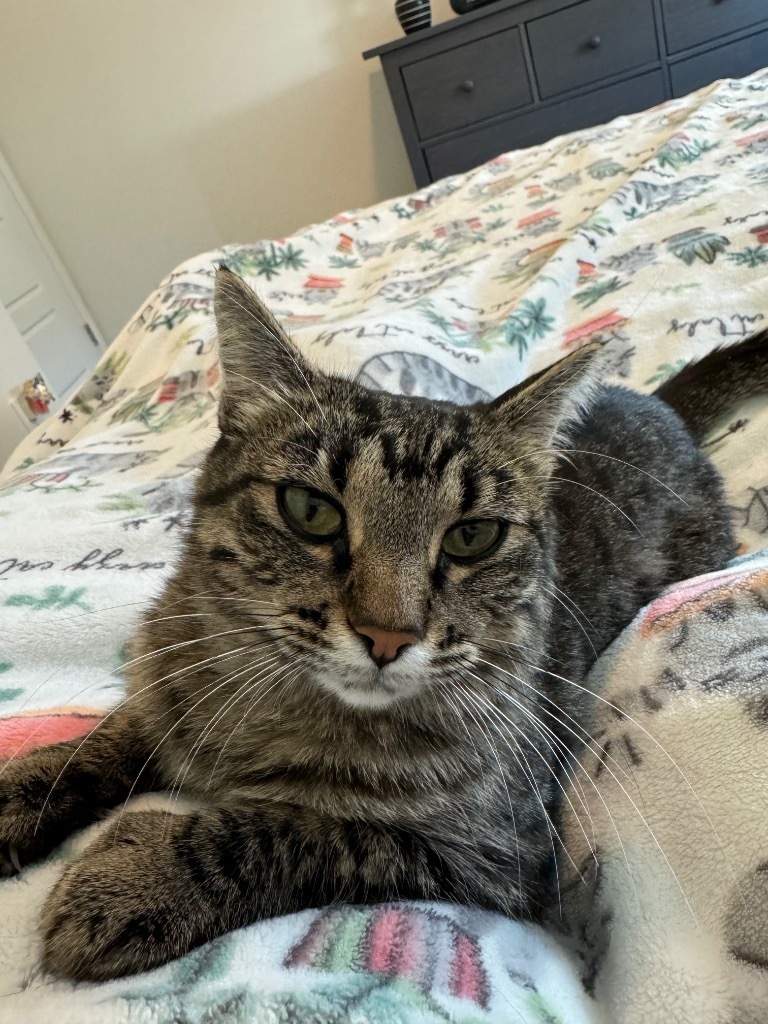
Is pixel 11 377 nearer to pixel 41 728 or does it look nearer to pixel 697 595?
pixel 41 728

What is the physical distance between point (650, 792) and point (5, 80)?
495 cm

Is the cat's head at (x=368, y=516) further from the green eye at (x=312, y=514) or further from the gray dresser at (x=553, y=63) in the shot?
the gray dresser at (x=553, y=63)

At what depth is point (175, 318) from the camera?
1836mm

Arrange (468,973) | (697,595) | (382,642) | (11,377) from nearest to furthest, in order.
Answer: (468,973) < (382,642) < (697,595) < (11,377)

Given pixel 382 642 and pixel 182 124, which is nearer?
pixel 382 642

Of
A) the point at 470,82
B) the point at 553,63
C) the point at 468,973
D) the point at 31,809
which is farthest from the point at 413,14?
the point at 468,973

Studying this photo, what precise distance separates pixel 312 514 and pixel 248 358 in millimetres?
230

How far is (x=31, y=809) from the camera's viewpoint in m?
0.65

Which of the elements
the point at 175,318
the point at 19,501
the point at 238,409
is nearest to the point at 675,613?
the point at 238,409

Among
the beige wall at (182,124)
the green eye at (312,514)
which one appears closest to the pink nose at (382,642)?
the green eye at (312,514)

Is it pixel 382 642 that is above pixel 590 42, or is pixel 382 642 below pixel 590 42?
below

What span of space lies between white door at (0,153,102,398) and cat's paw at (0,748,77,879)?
370cm

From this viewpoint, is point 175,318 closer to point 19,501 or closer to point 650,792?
point 19,501

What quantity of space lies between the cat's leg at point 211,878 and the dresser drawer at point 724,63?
389cm
